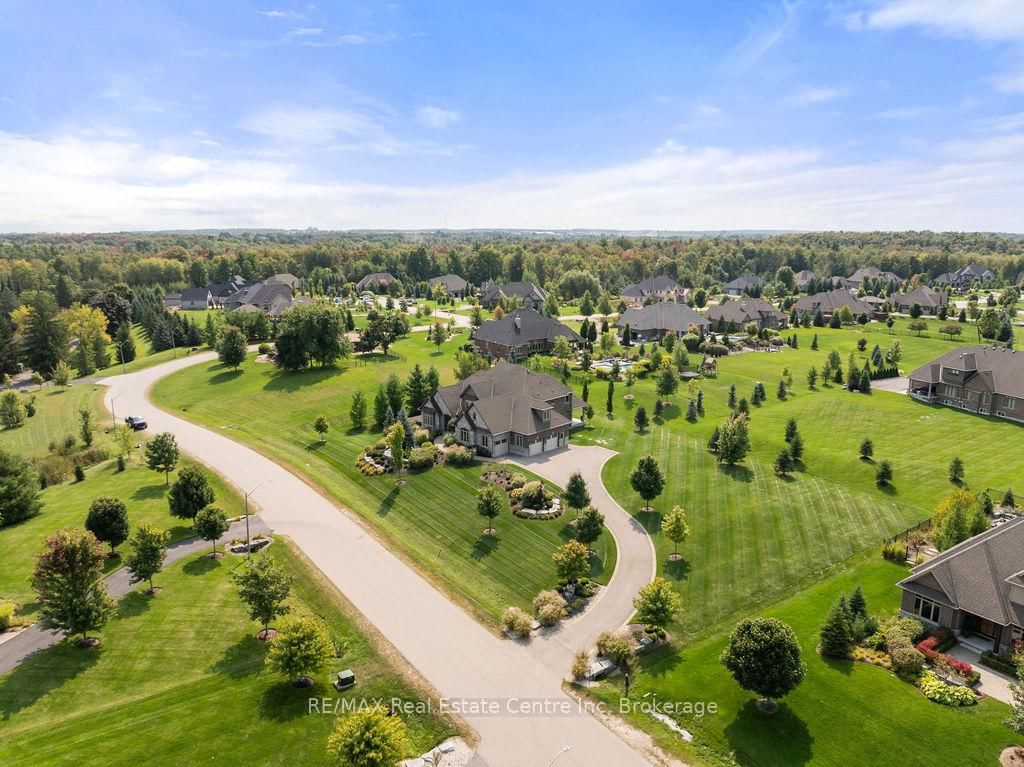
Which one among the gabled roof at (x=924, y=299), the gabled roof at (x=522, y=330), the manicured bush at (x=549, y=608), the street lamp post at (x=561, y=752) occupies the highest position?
the gabled roof at (x=924, y=299)

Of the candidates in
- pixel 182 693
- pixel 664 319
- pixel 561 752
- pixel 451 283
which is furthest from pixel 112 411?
pixel 451 283

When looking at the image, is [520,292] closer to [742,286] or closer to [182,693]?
[742,286]

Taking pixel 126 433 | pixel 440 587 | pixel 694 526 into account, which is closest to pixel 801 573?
pixel 694 526

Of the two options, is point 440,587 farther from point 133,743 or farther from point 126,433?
point 126,433

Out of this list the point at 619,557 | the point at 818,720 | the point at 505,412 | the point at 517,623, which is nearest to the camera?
the point at 818,720

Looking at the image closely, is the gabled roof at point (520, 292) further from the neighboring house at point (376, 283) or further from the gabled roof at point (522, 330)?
the gabled roof at point (522, 330)

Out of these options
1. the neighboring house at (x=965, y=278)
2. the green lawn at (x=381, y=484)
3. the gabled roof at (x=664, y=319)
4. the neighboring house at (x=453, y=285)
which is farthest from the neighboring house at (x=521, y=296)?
the neighboring house at (x=965, y=278)

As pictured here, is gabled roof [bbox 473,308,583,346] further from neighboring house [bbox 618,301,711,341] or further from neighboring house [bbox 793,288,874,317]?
neighboring house [bbox 793,288,874,317]

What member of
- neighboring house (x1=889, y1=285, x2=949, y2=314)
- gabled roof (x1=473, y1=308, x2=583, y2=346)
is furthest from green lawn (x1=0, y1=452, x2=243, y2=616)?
neighboring house (x1=889, y1=285, x2=949, y2=314)
